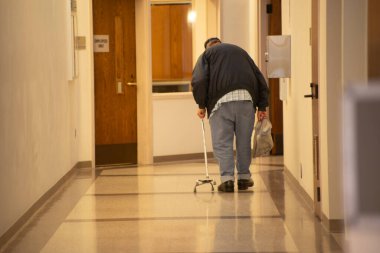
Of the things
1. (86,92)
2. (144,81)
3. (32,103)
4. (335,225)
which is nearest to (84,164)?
(86,92)

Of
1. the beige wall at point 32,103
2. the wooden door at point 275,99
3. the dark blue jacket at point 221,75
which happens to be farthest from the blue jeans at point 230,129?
the wooden door at point 275,99

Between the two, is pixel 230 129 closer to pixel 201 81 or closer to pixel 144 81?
pixel 201 81

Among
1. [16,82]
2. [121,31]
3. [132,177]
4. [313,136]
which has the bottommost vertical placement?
[132,177]

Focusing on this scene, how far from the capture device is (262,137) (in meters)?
8.84

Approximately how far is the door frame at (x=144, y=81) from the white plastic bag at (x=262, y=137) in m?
3.15

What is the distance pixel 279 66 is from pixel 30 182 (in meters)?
3.13

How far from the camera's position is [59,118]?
9227 millimetres

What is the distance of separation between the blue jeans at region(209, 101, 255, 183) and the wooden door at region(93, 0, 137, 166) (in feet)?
11.3

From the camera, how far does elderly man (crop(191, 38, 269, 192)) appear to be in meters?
8.48

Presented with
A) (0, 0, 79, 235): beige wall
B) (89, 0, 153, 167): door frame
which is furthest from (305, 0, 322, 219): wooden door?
(89, 0, 153, 167): door frame

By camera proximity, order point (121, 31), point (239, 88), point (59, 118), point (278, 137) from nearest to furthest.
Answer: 1. point (239, 88)
2. point (59, 118)
3. point (121, 31)
4. point (278, 137)

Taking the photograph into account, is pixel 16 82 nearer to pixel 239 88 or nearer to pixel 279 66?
pixel 239 88

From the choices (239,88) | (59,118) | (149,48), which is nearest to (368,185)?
(239,88)

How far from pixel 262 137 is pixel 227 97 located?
0.70 meters
